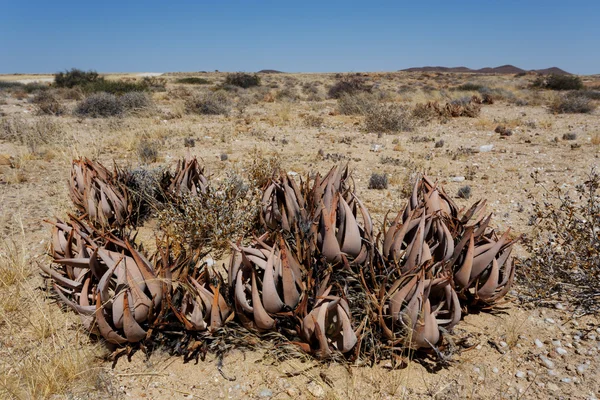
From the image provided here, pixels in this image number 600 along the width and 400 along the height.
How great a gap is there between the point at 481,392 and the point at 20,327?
2.80 metres

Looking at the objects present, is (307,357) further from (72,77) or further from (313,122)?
(72,77)

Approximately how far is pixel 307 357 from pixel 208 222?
5.77 ft

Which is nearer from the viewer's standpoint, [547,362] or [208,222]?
[547,362]

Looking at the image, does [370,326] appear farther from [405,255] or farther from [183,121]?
[183,121]

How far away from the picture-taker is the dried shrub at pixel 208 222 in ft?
11.7

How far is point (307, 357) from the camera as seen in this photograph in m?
2.21

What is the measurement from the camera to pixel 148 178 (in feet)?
14.4

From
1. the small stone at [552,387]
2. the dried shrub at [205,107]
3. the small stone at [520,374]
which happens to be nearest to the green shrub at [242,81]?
the dried shrub at [205,107]

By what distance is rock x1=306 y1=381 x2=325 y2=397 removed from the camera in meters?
2.06

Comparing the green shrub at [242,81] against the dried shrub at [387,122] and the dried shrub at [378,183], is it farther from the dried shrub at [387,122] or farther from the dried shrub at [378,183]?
the dried shrub at [378,183]

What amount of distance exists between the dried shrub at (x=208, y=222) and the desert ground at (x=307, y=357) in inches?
10.6

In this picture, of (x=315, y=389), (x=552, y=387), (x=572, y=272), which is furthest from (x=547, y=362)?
(x=315, y=389)

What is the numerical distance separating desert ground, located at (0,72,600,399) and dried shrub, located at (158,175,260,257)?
270 millimetres

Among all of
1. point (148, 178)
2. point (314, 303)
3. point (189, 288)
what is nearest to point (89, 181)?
point (148, 178)
